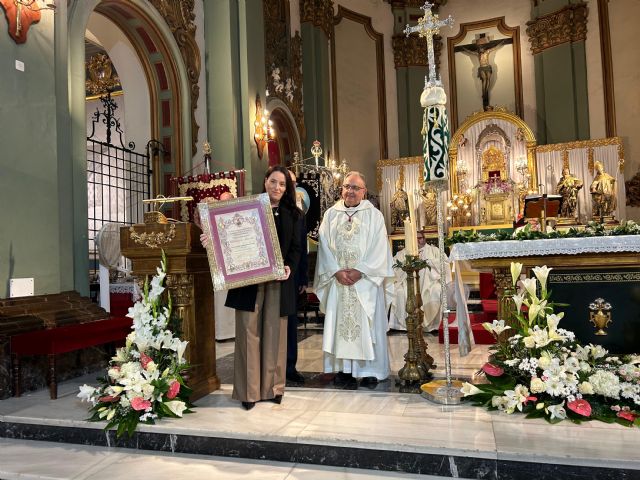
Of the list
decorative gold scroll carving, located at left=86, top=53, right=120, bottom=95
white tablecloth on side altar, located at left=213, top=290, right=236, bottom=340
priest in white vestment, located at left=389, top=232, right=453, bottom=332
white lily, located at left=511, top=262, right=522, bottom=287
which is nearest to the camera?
white lily, located at left=511, top=262, right=522, bottom=287

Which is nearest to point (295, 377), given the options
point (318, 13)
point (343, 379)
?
point (343, 379)

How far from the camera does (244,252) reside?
141 inches

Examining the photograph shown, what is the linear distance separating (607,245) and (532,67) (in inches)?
485

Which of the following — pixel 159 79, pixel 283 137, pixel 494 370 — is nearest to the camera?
pixel 494 370

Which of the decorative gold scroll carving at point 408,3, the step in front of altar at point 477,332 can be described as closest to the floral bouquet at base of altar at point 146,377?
the step in front of altar at point 477,332

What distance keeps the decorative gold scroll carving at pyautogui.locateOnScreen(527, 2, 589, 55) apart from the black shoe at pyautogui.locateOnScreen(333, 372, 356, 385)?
12.6 m

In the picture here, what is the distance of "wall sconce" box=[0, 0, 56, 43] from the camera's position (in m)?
4.48

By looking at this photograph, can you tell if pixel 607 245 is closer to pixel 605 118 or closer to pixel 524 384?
pixel 524 384

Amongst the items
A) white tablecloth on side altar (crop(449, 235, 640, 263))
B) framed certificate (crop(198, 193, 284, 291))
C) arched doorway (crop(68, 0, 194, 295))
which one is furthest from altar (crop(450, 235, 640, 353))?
arched doorway (crop(68, 0, 194, 295))

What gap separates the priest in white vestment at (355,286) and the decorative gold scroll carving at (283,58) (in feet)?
22.3

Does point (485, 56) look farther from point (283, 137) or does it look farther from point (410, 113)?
point (283, 137)

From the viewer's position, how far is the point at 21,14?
4.59 meters

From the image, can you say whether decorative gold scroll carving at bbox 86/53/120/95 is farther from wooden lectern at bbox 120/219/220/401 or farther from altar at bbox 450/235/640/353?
altar at bbox 450/235/640/353

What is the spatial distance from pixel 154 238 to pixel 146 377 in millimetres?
950
